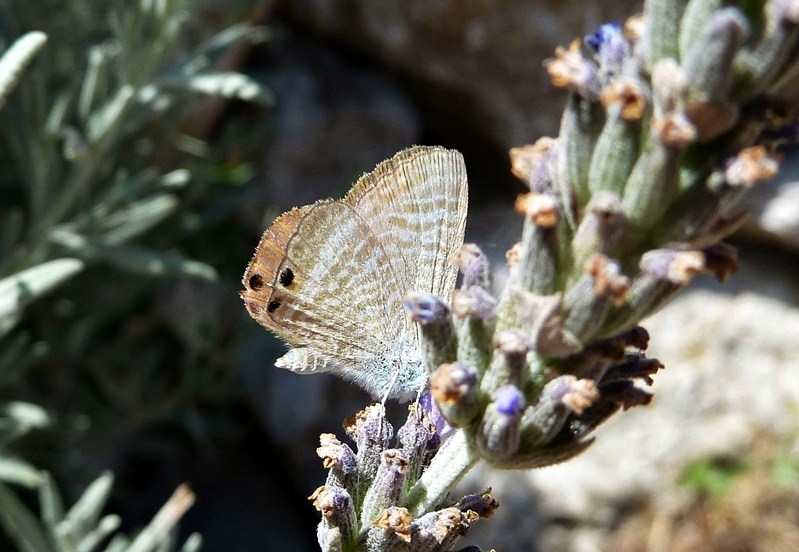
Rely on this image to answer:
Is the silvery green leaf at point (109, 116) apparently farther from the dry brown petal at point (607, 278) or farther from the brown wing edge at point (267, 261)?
the dry brown petal at point (607, 278)

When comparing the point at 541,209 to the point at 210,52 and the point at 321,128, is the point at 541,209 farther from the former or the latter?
the point at 321,128

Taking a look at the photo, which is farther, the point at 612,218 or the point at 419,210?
the point at 419,210

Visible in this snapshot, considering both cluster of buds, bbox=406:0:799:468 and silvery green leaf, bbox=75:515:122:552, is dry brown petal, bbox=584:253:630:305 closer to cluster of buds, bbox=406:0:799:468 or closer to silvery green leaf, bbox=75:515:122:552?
cluster of buds, bbox=406:0:799:468

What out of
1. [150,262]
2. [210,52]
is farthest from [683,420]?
[210,52]

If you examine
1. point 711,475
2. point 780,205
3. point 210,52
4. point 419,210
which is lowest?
point 711,475

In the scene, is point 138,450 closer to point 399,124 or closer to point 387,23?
point 399,124

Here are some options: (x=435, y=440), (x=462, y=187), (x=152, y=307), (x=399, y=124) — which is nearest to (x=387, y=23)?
(x=399, y=124)

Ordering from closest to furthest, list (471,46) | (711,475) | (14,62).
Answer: (14,62) < (711,475) < (471,46)

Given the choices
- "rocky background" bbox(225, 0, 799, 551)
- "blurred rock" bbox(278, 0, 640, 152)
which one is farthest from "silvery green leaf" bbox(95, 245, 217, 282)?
"blurred rock" bbox(278, 0, 640, 152)

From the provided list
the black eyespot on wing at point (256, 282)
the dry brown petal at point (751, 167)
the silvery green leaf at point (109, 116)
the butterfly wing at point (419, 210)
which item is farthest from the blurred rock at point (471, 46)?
the dry brown petal at point (751, 167)
